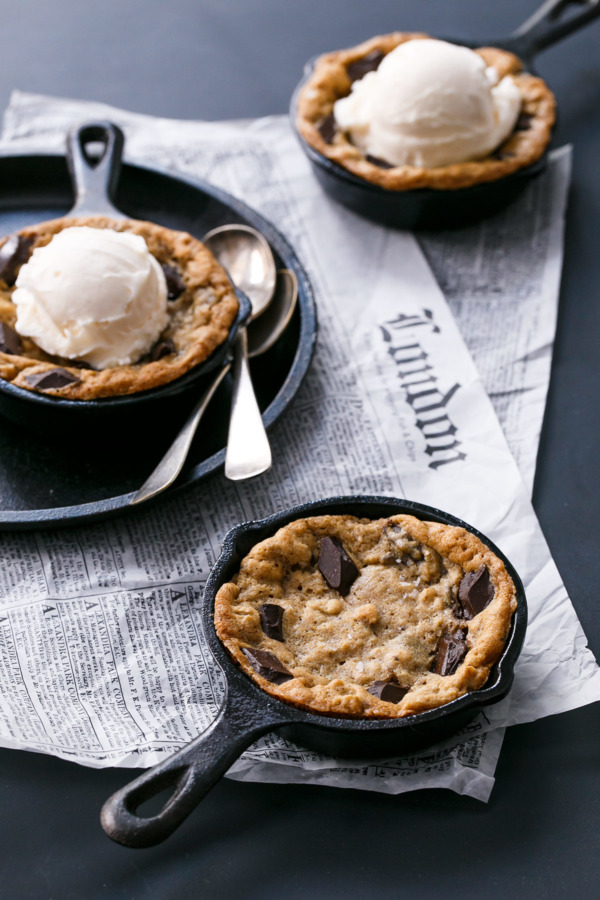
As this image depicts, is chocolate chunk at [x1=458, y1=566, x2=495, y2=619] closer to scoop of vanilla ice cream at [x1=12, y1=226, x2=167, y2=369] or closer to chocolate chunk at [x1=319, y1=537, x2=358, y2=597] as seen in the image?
chocolate chunk at [x1=319, y1=537, x2=358, y2=597]

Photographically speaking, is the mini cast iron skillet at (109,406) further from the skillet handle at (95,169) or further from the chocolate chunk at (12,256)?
the skillet handle at (95,169)

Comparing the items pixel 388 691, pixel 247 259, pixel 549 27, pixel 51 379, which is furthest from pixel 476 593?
pixel 549 27

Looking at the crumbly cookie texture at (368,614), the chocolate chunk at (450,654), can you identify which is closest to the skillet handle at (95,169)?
the crumbly cookie texture at (368,614)

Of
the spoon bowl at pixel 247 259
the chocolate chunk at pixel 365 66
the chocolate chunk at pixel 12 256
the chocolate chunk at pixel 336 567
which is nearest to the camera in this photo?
the chocolate chunk at pixel 336 567

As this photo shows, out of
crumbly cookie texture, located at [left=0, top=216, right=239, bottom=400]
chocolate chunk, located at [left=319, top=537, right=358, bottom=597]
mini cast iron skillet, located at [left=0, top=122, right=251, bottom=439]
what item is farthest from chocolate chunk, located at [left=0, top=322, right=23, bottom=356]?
chocolate chunk, located at [left=319, top=537, right=358, bottom=597]

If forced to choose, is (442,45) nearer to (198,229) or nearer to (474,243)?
(474,243)

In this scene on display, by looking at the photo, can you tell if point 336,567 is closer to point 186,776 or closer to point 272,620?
point 272,620
